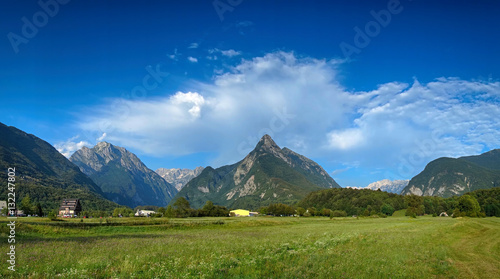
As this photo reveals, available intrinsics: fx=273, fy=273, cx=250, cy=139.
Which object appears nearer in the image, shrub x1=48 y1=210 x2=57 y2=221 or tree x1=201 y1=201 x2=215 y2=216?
shrub x1=48 y1=210 x2=57 y2=221

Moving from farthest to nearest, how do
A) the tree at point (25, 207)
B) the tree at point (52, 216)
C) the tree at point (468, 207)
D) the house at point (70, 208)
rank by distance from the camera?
the house at point (70, 208) < the tree at point (25, 207) < the tree at point (468, 207) < the tree at point (52, 216)

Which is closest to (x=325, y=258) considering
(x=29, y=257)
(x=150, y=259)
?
(x=150, y=259)

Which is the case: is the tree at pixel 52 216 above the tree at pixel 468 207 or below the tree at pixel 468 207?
below

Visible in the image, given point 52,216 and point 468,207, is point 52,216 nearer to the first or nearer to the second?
point 52,216

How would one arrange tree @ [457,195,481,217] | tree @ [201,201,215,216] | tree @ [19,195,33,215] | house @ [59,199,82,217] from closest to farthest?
tree @ [457,195,481,217] < tree @ [19,195,33,215] < tree @ [201,201,215,216] < house @ [59,199,82,217]

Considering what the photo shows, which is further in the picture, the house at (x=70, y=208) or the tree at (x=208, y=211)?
the house at (x=70, y=208)

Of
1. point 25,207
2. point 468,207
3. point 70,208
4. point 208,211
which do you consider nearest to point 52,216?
point 25,207

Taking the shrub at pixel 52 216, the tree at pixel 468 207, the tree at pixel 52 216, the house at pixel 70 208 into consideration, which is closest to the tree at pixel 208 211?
the tree at pixel 52 216

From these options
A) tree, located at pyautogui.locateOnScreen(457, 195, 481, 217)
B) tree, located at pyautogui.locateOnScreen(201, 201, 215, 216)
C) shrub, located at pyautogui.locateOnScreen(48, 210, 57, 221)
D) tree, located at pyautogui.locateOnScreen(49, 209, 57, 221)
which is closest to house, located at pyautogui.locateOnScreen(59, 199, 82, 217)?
tree, located at pyautogui.locateOnScreen(49, 209, 57, 221)

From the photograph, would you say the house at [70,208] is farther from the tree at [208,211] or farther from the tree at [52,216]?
the tree at [208,211]

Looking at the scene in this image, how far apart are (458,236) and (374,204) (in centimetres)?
17757

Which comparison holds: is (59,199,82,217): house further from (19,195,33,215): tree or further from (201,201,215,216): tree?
(201,201,215,216): tree

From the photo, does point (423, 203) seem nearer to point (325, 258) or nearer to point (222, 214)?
point (222, 214)

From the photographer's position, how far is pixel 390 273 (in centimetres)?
1555
